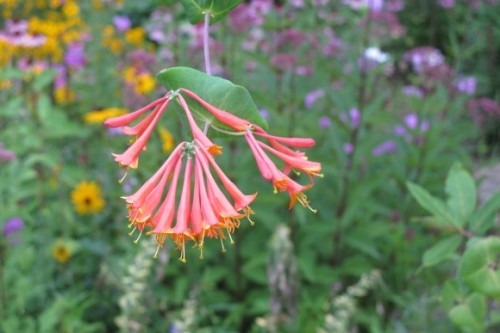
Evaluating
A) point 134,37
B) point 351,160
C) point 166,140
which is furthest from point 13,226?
point 134,37

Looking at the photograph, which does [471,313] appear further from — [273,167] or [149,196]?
[149,196]

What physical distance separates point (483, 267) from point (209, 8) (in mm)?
621

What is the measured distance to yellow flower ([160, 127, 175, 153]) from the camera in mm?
2771

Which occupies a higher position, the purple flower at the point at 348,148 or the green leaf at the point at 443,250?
the green leaf at the point at 443,250

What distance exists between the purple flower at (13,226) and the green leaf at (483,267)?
6.19 feet

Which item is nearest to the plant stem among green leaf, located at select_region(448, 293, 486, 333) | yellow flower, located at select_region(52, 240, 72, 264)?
yellow flower, located at select_region(52, 240, 72, 264)

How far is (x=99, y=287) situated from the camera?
2.58m

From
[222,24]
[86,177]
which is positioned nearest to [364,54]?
[222,24]

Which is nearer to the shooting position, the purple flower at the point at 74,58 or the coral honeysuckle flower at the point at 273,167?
the coral honeysuckle flower at the point at 273,167

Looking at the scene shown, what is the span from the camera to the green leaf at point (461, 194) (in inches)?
48.1

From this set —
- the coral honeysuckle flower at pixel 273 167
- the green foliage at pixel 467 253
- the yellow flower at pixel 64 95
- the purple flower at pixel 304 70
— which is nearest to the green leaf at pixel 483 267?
the green foliage at pixel 467 253

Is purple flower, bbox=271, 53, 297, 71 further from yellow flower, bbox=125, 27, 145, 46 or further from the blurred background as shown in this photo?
yellow flower, bbox=125, 27, 145, 46

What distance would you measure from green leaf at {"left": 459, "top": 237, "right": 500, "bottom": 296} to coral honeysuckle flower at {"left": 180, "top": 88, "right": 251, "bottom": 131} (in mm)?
493

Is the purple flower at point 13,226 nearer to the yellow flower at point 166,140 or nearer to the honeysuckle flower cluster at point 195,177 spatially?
the yellow flower at point 166,140
